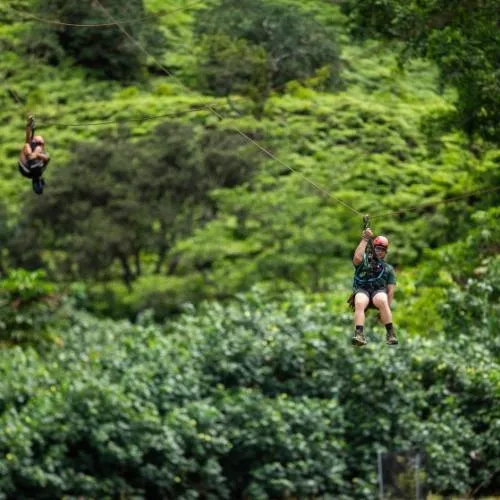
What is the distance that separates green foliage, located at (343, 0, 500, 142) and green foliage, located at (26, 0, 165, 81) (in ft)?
64.3

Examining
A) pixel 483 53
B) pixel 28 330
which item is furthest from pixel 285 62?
pixel 483 53

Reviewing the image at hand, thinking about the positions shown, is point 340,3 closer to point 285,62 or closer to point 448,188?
point 285,62

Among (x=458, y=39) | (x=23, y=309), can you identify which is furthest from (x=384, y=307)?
(x=23, y=309)

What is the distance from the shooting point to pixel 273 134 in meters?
35.8

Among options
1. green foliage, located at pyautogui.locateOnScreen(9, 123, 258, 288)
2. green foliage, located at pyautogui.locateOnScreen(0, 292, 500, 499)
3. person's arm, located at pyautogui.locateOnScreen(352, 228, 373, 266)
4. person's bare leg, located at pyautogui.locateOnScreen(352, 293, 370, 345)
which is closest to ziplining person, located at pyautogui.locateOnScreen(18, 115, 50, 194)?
person's arm, located at pyautogui.locateOnScreen(352, 228, 373, 266)

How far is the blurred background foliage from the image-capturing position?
55.7 ft

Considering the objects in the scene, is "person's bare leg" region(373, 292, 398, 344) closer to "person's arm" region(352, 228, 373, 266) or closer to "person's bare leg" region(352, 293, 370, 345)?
"person's bare leg" region(352, 293, 370, 345)

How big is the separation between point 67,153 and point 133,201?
4.36 meters

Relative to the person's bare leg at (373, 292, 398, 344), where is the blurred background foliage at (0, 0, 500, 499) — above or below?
below

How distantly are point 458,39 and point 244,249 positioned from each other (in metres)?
14.6

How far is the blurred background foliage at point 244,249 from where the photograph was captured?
17.0m

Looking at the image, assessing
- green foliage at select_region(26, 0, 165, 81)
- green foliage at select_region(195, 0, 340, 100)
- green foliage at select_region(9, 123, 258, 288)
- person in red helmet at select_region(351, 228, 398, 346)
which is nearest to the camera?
person in red helmet at select_region(351, 228, 398, 346)

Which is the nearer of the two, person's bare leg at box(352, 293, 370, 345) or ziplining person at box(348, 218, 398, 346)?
person's bare leg at box(352, 293, 370, 345)

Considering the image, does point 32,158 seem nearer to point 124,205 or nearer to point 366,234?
point 366,234
